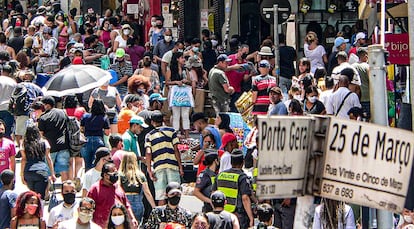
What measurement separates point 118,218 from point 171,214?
0.66m

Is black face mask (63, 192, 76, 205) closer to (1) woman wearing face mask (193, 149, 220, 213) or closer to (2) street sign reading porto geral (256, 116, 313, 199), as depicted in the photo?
(1) woman wearing face mask (193, 149, 220, 213)

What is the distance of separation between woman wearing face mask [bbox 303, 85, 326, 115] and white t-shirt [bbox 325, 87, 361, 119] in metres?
0.12

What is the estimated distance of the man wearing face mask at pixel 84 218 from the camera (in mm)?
12805

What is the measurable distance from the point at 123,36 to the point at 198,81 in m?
5.12

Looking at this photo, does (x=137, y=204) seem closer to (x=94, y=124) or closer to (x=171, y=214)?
(x=171, y=214)

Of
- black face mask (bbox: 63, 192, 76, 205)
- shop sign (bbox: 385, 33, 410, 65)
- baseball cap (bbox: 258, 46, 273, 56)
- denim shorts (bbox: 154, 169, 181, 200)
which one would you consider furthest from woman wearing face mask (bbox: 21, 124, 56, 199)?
baseball cap (bbox: 258, 46, 273, 56)

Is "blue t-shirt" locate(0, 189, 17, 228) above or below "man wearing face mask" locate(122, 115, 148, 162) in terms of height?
below

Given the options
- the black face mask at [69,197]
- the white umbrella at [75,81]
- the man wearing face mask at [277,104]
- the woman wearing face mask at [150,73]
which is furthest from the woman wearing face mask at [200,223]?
the woman wearing face mask at [150,73]

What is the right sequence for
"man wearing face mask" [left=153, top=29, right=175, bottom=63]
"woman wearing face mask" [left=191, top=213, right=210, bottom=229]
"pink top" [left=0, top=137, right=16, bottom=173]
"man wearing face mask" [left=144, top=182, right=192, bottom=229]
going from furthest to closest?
"man wearing face mask" [left=153, top=29, right=175, bottom=63], "pink top" [left=0, top=137, right=16, bottom=173], "man wearing face mask" [left=144, top=182, right=192, bottom=229], "woman wearing face mask" [left=191, top=213, right=210, bottom=229]

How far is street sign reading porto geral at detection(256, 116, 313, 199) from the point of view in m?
6.93

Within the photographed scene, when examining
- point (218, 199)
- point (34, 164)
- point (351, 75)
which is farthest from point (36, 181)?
point (351, 75)

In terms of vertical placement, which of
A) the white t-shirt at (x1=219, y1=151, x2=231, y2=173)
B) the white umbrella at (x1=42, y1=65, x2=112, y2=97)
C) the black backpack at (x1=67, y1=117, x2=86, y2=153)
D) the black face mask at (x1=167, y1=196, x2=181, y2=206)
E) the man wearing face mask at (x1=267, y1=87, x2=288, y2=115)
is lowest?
the black face mask at (x1=167, y1=196, x2=181, y2=206)

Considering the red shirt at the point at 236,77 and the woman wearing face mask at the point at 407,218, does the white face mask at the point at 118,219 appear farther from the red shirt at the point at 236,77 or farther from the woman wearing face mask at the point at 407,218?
the red shirt at the point at 236,77

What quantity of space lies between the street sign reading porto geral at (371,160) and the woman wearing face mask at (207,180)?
7.18m
